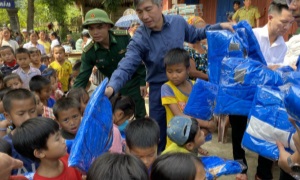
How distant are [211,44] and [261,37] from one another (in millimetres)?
599

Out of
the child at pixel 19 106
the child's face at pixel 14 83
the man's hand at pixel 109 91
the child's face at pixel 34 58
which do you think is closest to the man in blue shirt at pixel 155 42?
the man's hand at pixel 109 91

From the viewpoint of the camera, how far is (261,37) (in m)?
2.66

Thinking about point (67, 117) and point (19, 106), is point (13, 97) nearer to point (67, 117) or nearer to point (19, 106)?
point (19, 106)

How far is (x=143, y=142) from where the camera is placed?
1.84 metres

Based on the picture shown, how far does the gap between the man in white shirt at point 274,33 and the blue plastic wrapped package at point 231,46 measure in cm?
28

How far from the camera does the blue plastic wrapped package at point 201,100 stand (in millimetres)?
2252

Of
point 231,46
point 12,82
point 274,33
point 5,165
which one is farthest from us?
point 12,82

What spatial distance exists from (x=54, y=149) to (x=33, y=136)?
Result: 5.5 inches

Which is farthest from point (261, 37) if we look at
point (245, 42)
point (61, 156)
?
point (61, 156)

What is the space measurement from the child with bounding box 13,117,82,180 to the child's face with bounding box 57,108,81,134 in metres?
0.66

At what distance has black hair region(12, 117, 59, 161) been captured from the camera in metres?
1.70

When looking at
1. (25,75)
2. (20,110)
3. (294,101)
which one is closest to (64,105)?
(20,110)

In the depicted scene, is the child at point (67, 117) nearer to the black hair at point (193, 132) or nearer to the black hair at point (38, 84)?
the black hair at point (193, 132)

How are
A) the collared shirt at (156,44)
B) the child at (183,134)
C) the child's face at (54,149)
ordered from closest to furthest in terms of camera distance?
1. the child's face at (54,149)
2. the child at (183,134)
3. the collared shirt at (156,44)
